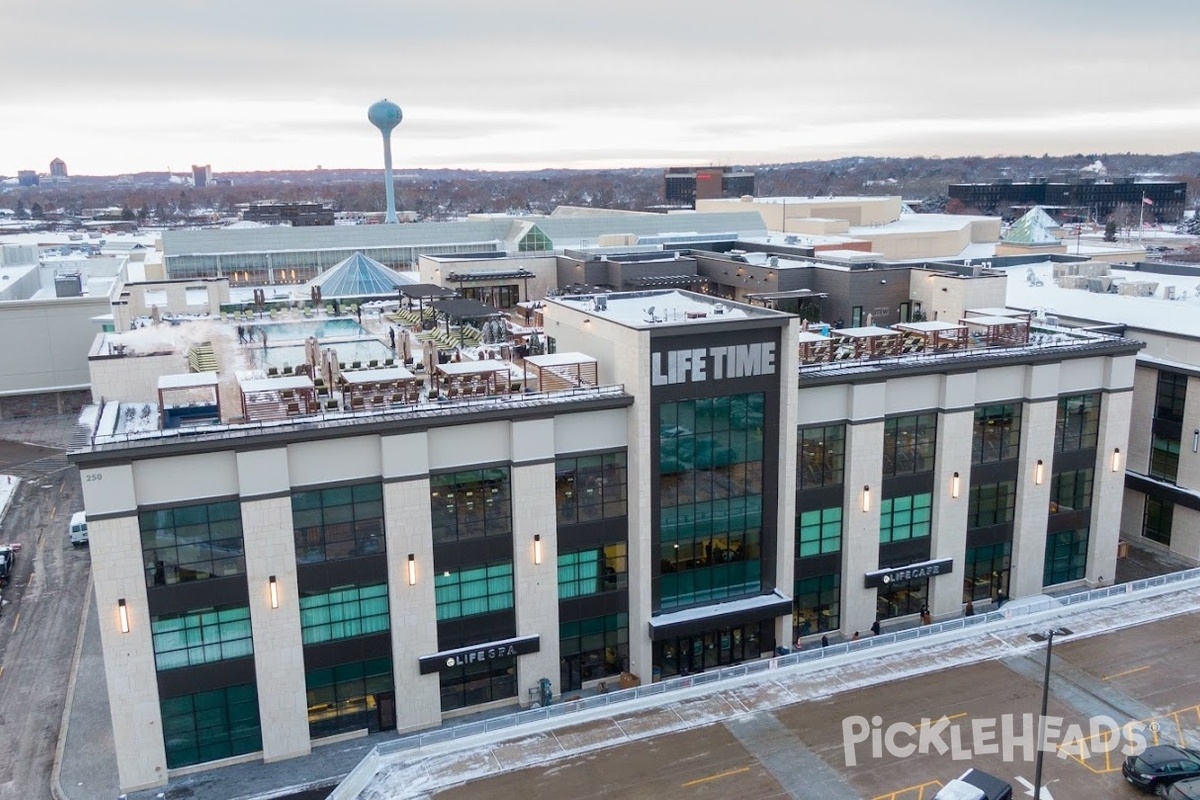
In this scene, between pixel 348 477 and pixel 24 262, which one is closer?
pixel 348 477

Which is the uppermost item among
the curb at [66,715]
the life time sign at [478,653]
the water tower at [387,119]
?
the water tower at [387,119]

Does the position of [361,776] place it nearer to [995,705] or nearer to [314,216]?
[995,705]

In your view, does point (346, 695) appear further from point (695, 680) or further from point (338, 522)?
point (695, 680)

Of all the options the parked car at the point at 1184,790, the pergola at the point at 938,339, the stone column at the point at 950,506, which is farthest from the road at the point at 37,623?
the pergola at the point at 938,339

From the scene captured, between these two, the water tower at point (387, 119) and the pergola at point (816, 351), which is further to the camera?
the water tower at point (387, 119)

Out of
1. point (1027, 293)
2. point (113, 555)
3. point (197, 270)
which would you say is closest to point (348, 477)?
point (113, 555)

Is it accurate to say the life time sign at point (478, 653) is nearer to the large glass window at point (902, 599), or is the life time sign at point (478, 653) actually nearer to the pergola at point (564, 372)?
the pergola at point (564, 372)

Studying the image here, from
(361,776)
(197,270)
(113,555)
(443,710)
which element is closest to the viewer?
(361,776)
